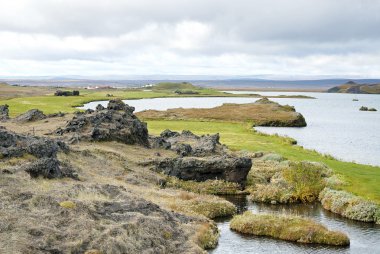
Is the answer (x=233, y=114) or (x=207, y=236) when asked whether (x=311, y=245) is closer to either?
(x=207, y=236)

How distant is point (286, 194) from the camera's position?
52.9 metres

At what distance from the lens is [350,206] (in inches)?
1837

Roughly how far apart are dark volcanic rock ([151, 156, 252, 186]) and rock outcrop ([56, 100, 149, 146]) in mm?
15381

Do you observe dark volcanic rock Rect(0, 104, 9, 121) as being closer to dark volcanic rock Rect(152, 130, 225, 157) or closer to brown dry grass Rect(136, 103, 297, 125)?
dark volcanic rock Rect(152, 130, 225, 157)

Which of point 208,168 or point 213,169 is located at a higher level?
point 208,168

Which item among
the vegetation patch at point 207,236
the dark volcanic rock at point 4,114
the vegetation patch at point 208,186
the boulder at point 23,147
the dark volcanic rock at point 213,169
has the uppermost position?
the boulder at point 23,147

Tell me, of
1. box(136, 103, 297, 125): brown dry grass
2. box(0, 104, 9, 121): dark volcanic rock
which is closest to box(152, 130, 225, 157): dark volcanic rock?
box(0, 104, 9, 121): dark volcanic rock

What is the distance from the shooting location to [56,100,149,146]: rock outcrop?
7312 centimetres

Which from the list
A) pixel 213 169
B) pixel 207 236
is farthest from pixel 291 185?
pixel 207 236

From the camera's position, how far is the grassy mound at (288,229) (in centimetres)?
3800

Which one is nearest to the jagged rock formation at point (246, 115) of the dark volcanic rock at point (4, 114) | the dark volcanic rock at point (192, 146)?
the dark volcanic rock at point (4, 114)

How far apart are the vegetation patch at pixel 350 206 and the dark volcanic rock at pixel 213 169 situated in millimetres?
11112

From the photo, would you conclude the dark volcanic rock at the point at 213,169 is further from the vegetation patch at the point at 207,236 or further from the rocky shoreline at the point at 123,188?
the vegetation patch at the point at 207,236

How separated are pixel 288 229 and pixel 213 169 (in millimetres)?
22327
